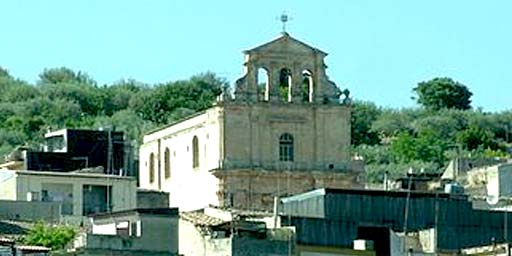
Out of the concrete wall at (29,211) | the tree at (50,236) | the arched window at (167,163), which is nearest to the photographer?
the tree at (50,236)

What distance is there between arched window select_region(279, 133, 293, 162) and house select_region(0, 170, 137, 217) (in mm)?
19818

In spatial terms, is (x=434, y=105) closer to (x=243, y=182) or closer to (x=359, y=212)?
(x=243, y=182)

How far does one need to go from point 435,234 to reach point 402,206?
4.08 meters

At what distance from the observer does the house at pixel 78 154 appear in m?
123

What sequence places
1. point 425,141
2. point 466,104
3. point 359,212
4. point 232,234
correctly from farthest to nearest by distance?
point 466,104 < point 425,141 < point 359,212 < point 232,234

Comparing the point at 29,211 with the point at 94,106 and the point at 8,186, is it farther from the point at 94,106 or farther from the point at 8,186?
the point at 94,106

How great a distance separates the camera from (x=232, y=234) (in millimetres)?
69562

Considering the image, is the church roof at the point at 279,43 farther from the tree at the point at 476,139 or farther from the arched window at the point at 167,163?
the tree at the point at 476,139

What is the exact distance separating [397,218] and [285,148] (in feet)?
157

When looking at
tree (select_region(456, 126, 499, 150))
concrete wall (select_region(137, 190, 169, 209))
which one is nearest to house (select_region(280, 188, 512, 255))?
concrete wall (select_region(137, 190, 169, 209))

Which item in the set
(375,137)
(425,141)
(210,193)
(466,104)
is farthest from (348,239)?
(466,104)

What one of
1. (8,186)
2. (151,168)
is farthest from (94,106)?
(8,186)

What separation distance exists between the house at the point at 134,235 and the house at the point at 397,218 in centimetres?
291

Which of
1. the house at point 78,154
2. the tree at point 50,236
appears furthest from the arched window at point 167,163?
the tree at point 50,236
